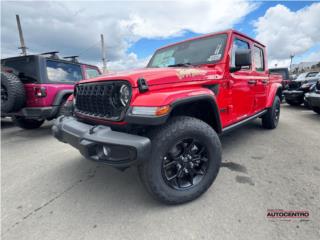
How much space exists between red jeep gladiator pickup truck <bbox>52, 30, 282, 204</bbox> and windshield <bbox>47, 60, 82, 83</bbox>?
2631 mm

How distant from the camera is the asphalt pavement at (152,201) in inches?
61.4

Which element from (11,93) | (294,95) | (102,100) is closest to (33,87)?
(11,93)

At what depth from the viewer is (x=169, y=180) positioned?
1811 millimetres

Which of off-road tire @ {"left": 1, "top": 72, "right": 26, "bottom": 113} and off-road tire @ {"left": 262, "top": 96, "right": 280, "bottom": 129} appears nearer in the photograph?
off-road tire @ {"left": 1, "top": 72, "right": 26, "bottom": 113}

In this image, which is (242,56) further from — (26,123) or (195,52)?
(26,123)

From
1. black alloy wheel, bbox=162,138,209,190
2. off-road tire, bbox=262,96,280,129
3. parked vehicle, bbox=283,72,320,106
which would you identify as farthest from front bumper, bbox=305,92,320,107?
black alloy wheel, bbox=162,138,209,190

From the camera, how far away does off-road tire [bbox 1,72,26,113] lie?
12.5 ft

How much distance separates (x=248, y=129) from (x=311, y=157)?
1722 millimetres

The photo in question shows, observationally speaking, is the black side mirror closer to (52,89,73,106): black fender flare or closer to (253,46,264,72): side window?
(253,46,264,72): side window

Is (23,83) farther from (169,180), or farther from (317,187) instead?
(317,187)

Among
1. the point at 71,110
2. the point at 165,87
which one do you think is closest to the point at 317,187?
the point at 165,87

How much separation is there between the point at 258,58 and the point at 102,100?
3.25m

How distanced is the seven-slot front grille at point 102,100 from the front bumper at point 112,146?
210 mm

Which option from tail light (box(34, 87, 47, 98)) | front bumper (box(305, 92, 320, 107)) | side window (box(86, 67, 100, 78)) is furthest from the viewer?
side window (box(86, 67, 100, 78))
